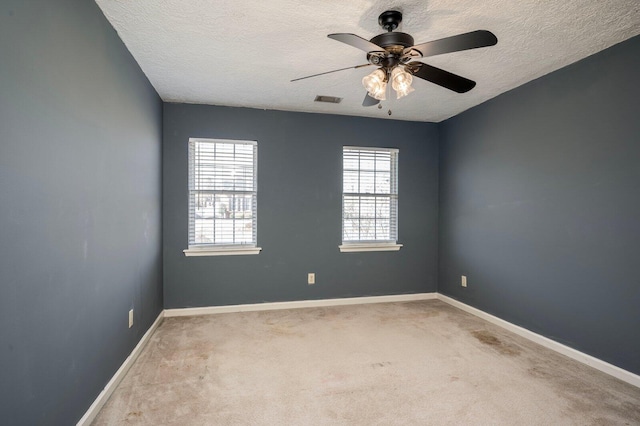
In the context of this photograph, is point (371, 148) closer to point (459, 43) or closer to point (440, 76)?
point (440, 76)

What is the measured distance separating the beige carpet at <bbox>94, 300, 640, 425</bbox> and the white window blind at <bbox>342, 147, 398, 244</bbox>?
1300 mm

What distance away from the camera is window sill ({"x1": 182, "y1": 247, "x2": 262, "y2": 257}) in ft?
12.3

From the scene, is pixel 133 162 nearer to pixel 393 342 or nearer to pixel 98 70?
pixel 98 70

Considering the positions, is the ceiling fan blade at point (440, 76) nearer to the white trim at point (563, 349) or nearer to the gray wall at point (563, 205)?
the gray wall at point (563, 205)

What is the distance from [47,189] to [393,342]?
278 centimetres

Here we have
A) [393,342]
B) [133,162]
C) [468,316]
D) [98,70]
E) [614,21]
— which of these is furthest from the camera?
[468,316]

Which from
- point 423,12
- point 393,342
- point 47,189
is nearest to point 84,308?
point 47,189

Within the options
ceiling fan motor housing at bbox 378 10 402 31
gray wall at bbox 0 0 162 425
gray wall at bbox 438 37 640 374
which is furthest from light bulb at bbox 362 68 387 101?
gray wall at bbox 438 37 640 374

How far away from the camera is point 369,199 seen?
430 centimetres

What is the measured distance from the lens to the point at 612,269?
2424 mm

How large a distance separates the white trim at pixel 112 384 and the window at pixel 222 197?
116 cm

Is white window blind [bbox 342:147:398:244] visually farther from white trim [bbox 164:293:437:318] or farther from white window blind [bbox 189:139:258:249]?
white window blind [bbox 189:139:258:249]

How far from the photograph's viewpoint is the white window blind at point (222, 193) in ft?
12.5

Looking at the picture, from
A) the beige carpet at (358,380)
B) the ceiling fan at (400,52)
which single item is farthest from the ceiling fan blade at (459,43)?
the beige carpet at (358,380)
